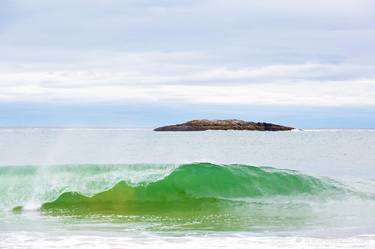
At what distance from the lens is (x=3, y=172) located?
18.8 meters

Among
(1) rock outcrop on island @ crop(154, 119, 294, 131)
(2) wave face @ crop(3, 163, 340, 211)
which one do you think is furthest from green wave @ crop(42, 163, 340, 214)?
(1) rock outcrop on island @ crop(154, 119, 294, 131)

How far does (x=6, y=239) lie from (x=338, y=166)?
24544 millimetres

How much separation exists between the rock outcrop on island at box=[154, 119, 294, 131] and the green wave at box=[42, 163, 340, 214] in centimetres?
10228

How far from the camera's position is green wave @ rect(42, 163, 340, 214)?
618 inches

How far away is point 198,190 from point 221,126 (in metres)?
107

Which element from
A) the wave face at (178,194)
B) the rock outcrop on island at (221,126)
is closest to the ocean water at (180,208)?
the wave face at (178,194)

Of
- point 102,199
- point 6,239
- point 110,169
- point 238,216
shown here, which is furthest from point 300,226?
point 110,169

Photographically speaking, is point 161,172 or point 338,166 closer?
point 161,172

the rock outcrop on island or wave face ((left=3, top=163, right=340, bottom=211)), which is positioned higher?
the rock outcrop on island

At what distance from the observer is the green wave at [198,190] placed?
15.7 meters

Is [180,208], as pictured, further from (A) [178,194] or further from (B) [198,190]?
(B) [198,190]

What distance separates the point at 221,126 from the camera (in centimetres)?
12438

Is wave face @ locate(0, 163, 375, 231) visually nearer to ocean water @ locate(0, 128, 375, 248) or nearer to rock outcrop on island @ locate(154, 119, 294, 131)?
A: ocean water @ locate(0, 128, 375, 248)

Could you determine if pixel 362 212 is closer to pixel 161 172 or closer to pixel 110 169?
pixel 161 172
